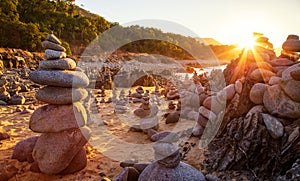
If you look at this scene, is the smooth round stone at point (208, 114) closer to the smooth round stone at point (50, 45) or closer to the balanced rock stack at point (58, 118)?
the balanced rock stack at point (58, 118)

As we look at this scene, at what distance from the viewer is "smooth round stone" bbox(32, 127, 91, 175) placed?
4.71 m

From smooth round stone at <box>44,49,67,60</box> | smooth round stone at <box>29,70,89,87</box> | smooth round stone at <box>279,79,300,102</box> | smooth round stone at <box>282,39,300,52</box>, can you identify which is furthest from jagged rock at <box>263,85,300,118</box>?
smooth round stone at <box>44,49,67,60</box>

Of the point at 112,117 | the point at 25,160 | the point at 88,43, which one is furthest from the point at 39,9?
the point at 25,160

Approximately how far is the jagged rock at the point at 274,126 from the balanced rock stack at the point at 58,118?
3678 mm

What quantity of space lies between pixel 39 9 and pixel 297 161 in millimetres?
47995

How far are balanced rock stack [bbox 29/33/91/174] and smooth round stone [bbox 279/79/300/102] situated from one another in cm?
412

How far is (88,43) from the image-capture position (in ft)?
147

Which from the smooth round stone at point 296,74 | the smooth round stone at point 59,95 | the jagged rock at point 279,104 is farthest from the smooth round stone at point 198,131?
the smooth round stone at point 59,95

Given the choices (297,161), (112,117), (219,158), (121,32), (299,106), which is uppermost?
(121,32)

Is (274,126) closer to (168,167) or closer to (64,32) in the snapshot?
(168,167)

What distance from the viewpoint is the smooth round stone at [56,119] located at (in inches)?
193

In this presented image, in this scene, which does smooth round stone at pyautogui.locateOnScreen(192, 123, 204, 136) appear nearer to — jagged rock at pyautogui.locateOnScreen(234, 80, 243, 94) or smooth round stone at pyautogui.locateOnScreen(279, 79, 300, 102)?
jagged rock at pyautogui.locateOnScreen(234, 80, 243, 94)

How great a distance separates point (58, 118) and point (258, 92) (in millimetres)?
4224

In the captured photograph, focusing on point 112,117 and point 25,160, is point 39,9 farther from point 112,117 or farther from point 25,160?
point 25,160
